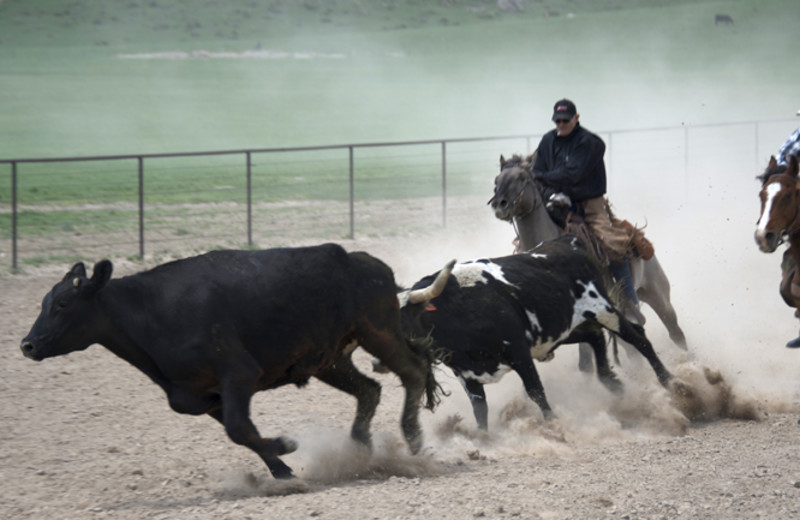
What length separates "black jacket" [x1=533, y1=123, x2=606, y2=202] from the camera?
834 centimetres

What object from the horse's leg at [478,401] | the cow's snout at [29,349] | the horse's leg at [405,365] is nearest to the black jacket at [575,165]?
the horse's leg at [478,401]

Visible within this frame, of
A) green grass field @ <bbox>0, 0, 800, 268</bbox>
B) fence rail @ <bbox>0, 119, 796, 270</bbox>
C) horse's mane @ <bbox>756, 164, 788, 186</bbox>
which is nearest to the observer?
horse's mane @ <bbox>756, 164, 788, 186</bbox>

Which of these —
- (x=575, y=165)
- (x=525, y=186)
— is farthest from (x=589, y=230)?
(x=525, y=186)

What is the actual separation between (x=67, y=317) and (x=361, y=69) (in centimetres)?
7332

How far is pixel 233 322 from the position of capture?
5801 mm

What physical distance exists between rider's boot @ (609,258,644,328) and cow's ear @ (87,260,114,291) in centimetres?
429

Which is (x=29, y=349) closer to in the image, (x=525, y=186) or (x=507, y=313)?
(x=507, y=313)

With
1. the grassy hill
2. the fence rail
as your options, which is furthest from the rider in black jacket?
the grassy hill

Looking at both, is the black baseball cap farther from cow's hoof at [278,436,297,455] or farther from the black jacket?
cow's hoof at [278,436,297,455]

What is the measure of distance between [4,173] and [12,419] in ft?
72.4

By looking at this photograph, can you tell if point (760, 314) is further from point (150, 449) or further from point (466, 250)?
point (150, 449)

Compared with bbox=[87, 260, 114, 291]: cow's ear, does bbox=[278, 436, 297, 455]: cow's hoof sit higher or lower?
lower

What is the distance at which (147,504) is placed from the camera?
5652mm

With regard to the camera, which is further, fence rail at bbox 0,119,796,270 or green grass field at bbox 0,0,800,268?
green grass field at bbox 0,0,800,268
